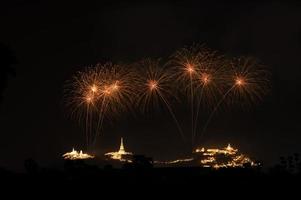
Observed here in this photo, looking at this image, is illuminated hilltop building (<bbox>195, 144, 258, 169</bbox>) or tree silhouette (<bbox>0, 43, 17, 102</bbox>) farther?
illuminated hilltop building (<bbox>195, 144, 258, 169</bbox>)

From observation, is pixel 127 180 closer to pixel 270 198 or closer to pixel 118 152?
pixel 270 198

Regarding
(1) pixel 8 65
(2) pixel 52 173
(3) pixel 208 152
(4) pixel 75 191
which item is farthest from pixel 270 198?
(3) pixel 208 152

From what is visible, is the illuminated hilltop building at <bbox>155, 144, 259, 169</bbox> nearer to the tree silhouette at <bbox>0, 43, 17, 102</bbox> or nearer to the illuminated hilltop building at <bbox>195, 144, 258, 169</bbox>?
the illuminated hilltop building at <bbox>195, 144, 258, 169</bbox>

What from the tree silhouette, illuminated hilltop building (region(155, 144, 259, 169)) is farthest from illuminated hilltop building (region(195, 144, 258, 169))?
the tree silhouette

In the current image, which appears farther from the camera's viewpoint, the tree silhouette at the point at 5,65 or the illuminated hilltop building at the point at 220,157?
the illuminated hilltop building at the point at 220,157

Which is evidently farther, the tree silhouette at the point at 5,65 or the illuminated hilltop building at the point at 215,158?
the illuminated hilltop building at the point at 215,158

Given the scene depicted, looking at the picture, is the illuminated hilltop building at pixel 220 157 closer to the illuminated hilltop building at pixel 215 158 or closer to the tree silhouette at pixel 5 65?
the illuminated hilltop building at pixel 215 158

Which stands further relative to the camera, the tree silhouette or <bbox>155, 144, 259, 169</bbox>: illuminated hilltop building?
<bbox>155, 144, 259, 169</bbox>: illuminated hilltop building

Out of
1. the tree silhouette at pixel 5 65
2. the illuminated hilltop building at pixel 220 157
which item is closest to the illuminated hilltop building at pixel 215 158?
the illuminated hilltop building at pixel 220 157
